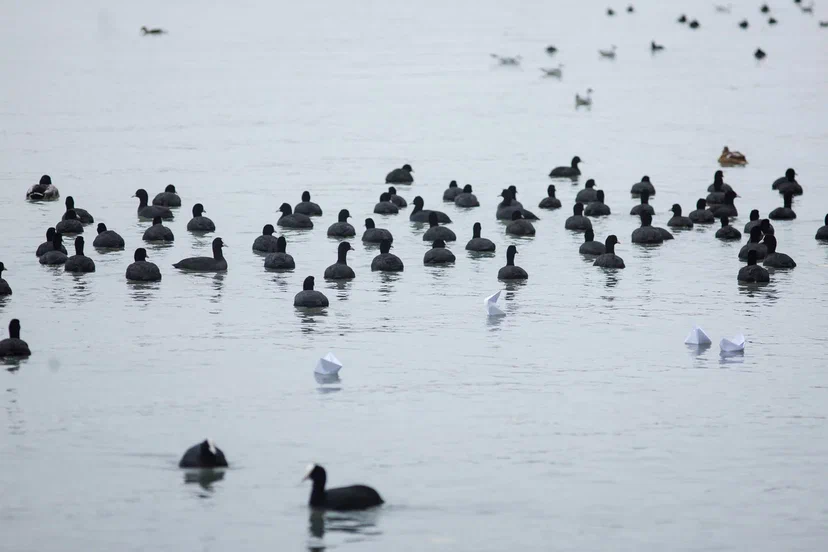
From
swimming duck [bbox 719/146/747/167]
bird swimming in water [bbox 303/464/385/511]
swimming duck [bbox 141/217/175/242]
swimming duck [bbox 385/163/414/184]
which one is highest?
swimming duck [bbox 719/146/747/167]

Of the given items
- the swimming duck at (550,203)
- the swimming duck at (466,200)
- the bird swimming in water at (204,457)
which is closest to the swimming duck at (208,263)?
the swimming duck at (466,200)

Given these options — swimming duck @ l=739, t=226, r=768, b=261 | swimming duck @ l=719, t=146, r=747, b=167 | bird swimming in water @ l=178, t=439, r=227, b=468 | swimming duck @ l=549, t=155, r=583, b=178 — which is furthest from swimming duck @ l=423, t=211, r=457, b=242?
bird swimming in water @ l=178, t=439, r=227, b=468

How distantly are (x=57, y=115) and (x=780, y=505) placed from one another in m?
52.7

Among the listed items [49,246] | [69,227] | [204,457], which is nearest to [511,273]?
[49,246]

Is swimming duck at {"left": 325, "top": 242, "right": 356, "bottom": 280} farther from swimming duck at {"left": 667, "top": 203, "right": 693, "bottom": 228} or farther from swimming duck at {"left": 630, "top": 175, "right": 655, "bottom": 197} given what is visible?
swimming duck at {"left": 630, "top": 175, "right": 655, "bottom": 197}

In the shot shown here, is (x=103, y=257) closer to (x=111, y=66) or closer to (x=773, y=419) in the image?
(x=773, y=419)

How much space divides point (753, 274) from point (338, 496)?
16.7m

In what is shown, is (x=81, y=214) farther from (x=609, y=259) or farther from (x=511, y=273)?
(x=609, y=259)

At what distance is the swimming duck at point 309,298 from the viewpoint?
29.6m

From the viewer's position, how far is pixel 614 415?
2270cm

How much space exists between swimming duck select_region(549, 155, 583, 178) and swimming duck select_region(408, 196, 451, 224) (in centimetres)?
1011

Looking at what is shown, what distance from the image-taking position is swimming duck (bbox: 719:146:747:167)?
5172cm

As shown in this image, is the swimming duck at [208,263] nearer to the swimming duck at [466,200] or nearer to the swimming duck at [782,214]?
the swimming duck at [466,200]

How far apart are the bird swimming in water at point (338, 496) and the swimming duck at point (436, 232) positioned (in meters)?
18.8
